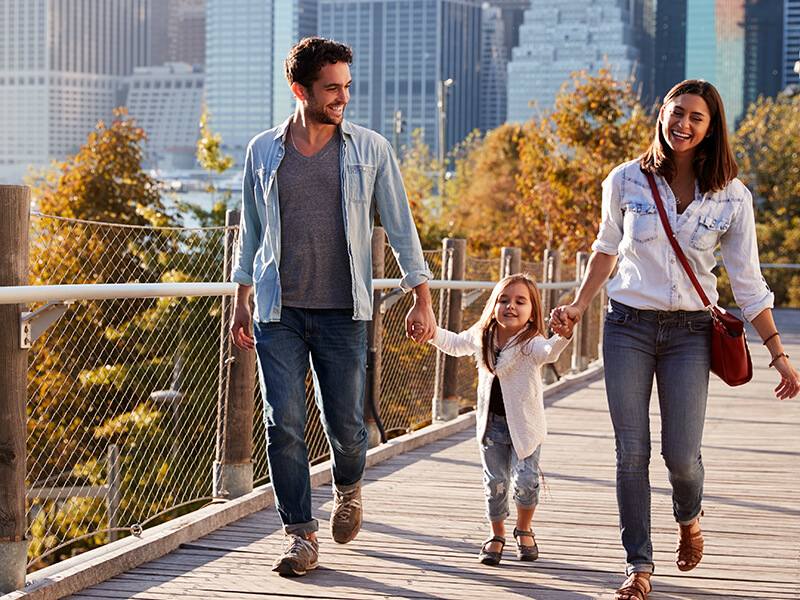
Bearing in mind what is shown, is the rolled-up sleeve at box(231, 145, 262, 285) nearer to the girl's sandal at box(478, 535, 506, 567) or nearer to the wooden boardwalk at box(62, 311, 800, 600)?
the wooden boardwalk at box(62, 311, 800, 600)

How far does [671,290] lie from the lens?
3342mm

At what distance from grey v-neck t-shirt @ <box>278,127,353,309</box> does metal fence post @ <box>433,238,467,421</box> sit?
3892 mm

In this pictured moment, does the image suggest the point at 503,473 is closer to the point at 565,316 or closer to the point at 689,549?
the point at 689,549

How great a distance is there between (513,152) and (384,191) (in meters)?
53.6

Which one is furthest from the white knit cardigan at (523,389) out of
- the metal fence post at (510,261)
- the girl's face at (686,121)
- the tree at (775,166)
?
the tree at (775,166)

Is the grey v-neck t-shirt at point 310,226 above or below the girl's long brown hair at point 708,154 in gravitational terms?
below

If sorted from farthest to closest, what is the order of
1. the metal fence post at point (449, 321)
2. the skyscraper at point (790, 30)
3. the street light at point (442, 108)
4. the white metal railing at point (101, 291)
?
the skyscraper at point (790, 30) → the street light at point (442, 108) → the metal fence post at point (449, 321) → the white metal railing at point (101, 291)

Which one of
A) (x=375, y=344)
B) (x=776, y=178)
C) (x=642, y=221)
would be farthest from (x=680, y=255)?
(x=776, y=178)

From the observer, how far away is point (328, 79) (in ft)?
11.5

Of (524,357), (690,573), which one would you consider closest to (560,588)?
(690,573)

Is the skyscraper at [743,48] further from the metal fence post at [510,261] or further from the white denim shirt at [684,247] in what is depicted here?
the white denim shirt at [684,247]

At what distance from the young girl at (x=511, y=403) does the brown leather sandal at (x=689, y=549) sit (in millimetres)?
510

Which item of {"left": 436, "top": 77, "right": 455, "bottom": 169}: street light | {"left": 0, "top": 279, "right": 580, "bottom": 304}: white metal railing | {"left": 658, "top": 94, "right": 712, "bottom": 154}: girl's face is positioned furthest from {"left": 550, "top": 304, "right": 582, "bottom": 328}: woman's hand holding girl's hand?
{"left": 436, "top": 77, "right": 455, "bottom": 169}: street light

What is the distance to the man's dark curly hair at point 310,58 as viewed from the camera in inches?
138
